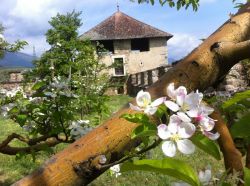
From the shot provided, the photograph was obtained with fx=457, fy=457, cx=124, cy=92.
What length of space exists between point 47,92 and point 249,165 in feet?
6.13

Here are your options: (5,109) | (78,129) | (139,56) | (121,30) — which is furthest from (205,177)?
(121,30)

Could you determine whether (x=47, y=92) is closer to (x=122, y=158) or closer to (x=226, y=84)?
(x=122, y=158)

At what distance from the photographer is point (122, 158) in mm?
1198

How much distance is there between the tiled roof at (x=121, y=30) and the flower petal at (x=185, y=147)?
111 ft

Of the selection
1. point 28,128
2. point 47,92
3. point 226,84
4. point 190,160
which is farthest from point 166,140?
point 226,84

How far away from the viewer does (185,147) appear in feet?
2.70

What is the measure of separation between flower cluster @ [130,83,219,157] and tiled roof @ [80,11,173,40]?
33.8 meters

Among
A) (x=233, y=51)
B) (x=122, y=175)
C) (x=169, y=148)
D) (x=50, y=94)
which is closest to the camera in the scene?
(x=169, y=148)

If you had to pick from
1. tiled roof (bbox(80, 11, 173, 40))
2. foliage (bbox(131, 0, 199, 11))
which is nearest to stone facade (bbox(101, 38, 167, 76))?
tiled roof (bbox(80, 11, 173, 40))

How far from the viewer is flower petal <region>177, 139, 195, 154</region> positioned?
813 mm

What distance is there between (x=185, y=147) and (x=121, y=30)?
35.3 m

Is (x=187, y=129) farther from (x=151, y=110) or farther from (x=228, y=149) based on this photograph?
(x=228, y=149)

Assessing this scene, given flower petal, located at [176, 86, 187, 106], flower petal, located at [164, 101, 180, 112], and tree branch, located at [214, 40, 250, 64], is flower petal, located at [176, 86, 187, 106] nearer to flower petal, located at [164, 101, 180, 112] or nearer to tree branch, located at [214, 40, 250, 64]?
flower petal, located at [164, 101, 180, 112]

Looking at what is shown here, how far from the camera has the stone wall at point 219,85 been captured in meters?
11.0
